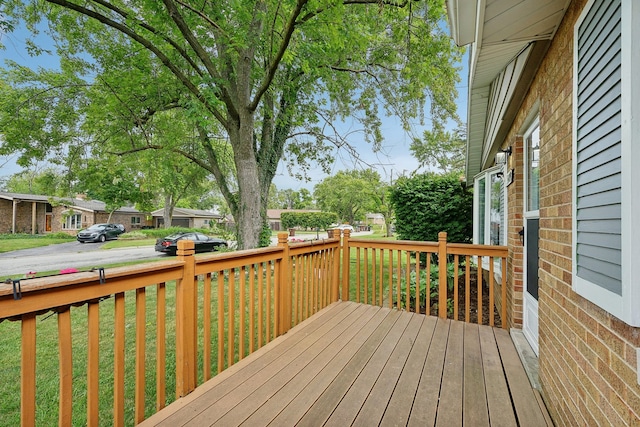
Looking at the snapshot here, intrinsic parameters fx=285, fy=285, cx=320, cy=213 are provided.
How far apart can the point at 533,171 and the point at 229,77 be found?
593 centimetres

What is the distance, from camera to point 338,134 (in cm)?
642

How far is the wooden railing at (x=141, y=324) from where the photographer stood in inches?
50.9

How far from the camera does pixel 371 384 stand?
209cm

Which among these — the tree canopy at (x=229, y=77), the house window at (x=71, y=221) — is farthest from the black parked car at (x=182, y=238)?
the house window at (x=71, y=221)

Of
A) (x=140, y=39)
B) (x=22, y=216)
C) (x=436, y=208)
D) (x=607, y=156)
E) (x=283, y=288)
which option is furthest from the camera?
(x=22, y=216)

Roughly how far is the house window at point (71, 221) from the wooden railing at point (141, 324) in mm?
24525

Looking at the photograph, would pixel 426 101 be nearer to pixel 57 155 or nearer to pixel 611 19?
pixel 611 19

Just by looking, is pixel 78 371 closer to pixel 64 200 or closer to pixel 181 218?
pixel 64 200

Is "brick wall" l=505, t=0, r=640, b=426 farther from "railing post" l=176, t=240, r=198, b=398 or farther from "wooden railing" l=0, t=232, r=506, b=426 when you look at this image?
"railing post" l=176, t=240, r=198, b=398

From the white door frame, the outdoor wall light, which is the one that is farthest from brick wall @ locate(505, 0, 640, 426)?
the outdoor wall light

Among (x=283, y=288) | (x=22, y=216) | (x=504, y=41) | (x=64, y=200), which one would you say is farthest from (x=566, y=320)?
(x=22, y=216)

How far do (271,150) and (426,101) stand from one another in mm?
4072

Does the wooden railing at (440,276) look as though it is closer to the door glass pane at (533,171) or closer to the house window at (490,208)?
the house window at (490,208)

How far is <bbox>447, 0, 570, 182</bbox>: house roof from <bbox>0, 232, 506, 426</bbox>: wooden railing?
5.29 feet
